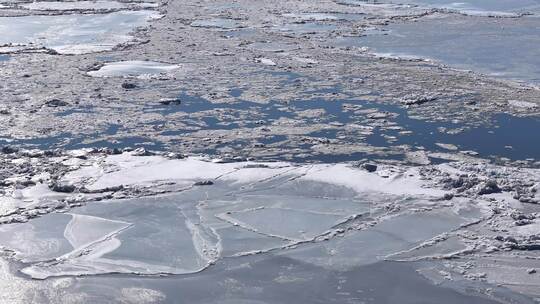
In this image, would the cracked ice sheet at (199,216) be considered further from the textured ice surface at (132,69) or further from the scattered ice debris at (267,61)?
the scattered ice debris at (267,61)

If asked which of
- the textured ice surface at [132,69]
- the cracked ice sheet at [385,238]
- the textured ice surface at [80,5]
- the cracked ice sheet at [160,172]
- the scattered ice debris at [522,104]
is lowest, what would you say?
the cracked ice sheet at [385,238]

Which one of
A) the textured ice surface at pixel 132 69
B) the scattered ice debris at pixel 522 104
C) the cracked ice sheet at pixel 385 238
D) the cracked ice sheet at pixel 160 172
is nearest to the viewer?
the cracked ice sheet at pixel 385 238

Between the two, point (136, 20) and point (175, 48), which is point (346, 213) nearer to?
point (175, 48)

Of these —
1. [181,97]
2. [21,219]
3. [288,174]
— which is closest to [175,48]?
[181,97]

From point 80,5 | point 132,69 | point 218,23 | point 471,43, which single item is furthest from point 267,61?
point 80,5

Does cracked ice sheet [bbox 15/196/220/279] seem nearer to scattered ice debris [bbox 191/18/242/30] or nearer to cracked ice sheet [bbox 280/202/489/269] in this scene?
cracked ice sheet [bbox 280/202/489/269]

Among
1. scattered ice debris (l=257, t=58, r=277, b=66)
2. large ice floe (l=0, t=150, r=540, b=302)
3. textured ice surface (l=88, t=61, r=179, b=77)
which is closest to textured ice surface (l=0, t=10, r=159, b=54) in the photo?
textured ice surface (l=88, t=61, r=179, b=77)

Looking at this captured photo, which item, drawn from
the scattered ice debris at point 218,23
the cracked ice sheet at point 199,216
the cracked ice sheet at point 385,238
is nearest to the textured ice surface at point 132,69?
the scattered ice debris at point 218,23
